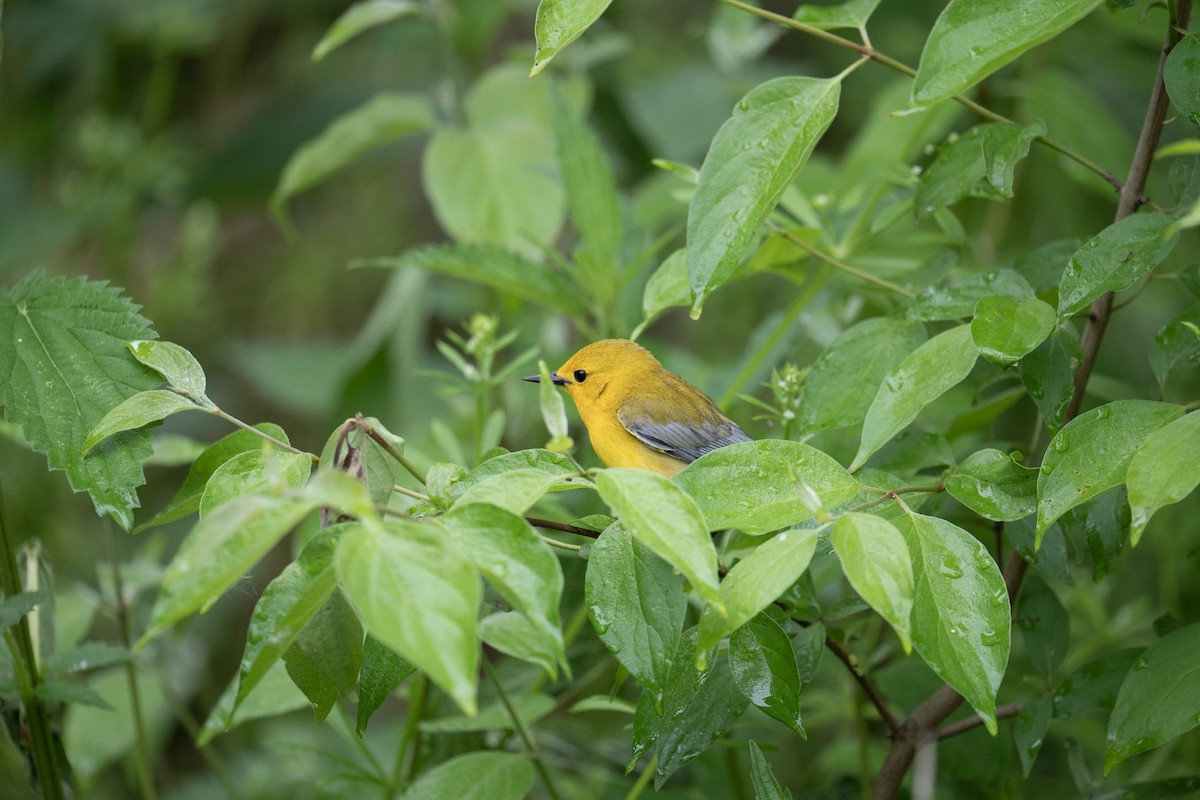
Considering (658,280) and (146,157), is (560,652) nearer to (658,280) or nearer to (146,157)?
(658,280)

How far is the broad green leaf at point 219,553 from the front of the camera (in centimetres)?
66

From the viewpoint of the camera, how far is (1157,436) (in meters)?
0.85

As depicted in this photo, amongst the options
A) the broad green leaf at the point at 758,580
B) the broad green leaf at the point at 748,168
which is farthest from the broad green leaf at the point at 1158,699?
the broad green leaf at the point at 748,168

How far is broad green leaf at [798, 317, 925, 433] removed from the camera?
115 cm

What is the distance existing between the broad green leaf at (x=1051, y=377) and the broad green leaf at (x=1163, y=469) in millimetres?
167

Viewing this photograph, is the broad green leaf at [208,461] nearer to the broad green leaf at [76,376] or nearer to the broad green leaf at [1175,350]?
the broad green leaf at [76,376]

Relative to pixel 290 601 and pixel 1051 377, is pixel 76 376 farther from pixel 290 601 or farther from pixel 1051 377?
pixel 1051 377

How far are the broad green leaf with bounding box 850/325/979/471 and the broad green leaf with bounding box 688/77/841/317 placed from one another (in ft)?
0.60

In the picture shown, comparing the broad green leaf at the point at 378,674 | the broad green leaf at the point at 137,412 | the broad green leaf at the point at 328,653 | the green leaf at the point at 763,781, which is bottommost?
the green leaf at the point at 763,781

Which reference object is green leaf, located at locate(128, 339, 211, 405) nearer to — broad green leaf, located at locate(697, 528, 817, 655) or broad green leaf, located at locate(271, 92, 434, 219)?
broad green leaf, located at locate(697, 528, 817, 655)

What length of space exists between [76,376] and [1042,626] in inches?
41.5

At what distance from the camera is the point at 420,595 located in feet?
2.15

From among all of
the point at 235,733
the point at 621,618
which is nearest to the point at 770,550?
the point at 621,618

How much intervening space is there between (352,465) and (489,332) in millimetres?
506
